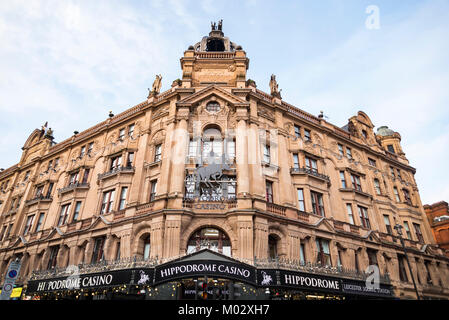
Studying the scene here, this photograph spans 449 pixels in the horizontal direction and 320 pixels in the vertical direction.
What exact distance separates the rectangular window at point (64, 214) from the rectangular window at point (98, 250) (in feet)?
19.4

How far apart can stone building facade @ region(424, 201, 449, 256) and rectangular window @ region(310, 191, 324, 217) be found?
24.5 meters

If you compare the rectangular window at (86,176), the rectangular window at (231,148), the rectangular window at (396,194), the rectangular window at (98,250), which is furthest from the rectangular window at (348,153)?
the rectangular window at (86,176)

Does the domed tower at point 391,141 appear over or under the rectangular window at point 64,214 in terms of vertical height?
over

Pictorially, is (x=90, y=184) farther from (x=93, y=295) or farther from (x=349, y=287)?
(x=349, y=287)

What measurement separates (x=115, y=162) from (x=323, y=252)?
66.0 ft

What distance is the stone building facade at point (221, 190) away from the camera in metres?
19.0

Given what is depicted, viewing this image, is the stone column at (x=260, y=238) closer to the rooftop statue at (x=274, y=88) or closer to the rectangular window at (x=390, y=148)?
the rooftop statue at (x=274, y=88)

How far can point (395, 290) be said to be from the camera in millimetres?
23688

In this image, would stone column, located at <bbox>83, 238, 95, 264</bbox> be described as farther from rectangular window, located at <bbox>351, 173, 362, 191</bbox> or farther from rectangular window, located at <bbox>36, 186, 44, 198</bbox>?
rectangular window, located at <bbox>351, 173, 362, 191</bbox>

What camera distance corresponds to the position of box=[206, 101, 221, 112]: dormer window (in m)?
23.3

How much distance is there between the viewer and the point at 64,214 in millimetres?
26406

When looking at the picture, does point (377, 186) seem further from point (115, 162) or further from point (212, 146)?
point (115, 162)

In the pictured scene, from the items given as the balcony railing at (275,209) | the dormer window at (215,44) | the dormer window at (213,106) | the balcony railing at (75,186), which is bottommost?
the balcony railing at (275,209)
